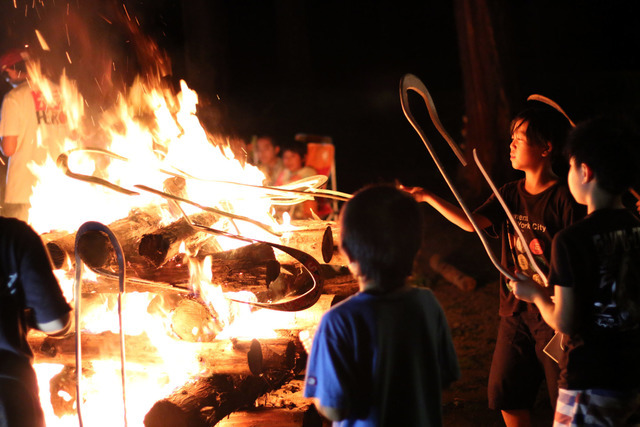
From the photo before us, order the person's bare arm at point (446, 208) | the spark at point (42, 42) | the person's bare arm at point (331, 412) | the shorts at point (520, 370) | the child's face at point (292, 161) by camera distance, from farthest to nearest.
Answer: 1. the spark at point (42, 42)
2. the child's face at point (292, 161)
3. the person's bare arm at point (446, 208)
4. the shorts at point (520, 370)
5. the person's bare arm at point (331, 412)

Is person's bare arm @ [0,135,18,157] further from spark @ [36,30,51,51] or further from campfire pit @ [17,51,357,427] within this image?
spark @ [36,30,51,51]

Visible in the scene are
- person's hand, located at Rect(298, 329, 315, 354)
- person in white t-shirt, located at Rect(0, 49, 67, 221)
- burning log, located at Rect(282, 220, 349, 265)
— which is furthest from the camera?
person in white t-shirt, located at Rect(0, 49, 67, 221)

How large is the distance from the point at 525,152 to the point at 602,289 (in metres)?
1.18

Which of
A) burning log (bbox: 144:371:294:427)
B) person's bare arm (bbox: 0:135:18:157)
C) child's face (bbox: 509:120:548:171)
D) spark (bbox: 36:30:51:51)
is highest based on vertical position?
spark (bbox: 36:30:51:51)

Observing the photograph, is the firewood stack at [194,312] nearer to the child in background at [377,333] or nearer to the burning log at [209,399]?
the burning log at [209,399]

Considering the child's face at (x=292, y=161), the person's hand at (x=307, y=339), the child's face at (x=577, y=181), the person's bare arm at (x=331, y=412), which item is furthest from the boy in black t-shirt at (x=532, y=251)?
the child's face at (x=292, y=161)

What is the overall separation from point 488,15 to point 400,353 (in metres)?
9.44

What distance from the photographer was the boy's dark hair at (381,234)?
6.94 feet

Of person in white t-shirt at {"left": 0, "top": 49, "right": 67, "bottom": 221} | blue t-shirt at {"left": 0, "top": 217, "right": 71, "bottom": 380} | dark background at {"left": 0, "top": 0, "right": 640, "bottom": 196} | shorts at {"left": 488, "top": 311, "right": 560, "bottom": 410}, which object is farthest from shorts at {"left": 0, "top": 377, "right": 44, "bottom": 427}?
dark background at {"left": 0, "top": 0, "right": 640, "bottom": 196}

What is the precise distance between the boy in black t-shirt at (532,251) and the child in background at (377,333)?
55.7 inches

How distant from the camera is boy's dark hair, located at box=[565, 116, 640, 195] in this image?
8.50 feet

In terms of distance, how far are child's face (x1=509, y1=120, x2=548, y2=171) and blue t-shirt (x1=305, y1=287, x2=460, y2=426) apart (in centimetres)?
156

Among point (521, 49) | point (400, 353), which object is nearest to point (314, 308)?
point (400, 353)

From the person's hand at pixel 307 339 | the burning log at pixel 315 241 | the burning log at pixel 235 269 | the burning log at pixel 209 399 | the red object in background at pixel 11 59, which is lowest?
the burning log at pixel 209 399
